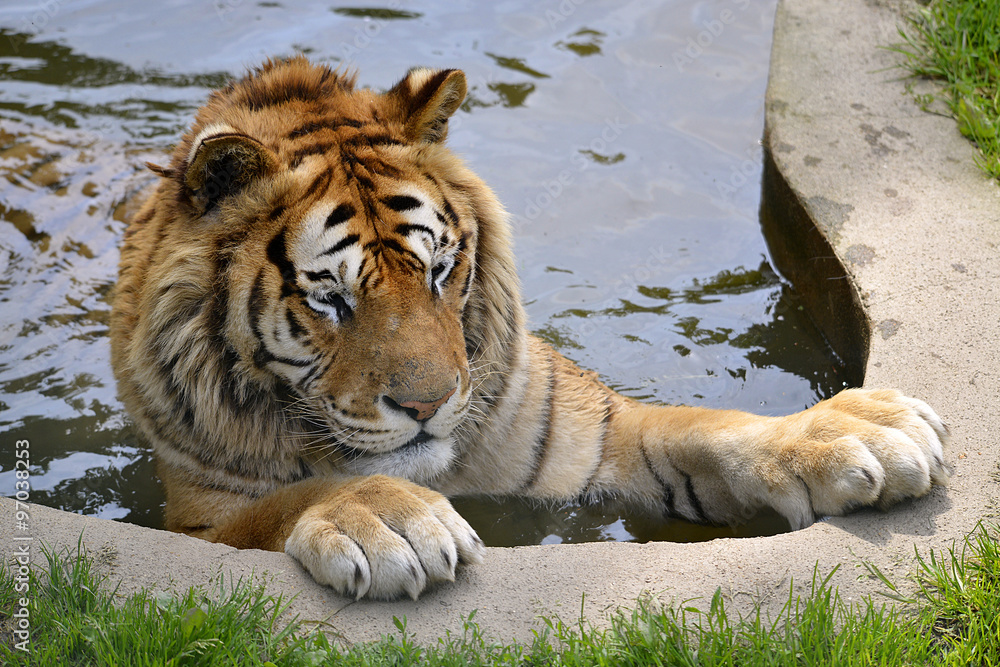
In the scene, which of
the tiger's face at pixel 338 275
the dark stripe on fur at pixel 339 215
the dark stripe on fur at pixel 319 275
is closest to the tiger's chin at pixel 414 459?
the tiger's face at pixel 338 275

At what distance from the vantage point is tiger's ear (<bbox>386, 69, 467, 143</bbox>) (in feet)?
8.49

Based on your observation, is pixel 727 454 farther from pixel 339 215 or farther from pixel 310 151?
pixel 310 151

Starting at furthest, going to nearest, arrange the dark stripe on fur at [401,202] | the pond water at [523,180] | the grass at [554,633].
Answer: the pond water at [523,180] → the dark stripe on fur at [401,202] → the grass at [554,633]

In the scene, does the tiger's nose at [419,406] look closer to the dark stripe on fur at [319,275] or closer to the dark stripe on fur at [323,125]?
the dark stripe on fur at [319,275]

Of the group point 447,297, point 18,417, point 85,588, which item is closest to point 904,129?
point 447,297

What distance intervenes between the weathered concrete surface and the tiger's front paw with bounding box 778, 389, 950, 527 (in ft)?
0.24

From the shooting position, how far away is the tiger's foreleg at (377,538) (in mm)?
2096

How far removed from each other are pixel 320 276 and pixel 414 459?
21.7 inches

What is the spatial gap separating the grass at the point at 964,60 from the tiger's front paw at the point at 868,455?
189 centimetres

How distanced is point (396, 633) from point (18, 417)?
233 cm

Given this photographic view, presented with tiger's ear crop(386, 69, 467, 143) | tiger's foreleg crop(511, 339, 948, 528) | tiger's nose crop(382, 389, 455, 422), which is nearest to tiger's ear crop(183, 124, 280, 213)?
tiger's ear crop(386, 69, 467, 143)

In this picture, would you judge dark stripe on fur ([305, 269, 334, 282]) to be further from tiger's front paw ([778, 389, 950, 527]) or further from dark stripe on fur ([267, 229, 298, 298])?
tiger's front paw ([778, 389, 950, 527])

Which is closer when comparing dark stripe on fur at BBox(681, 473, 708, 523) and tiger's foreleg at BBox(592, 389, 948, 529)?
tiger's foreleg at BBox(592, 389, 948, 529)

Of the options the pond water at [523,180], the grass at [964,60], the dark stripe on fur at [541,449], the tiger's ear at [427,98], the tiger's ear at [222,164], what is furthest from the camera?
the grass at [964,60]
